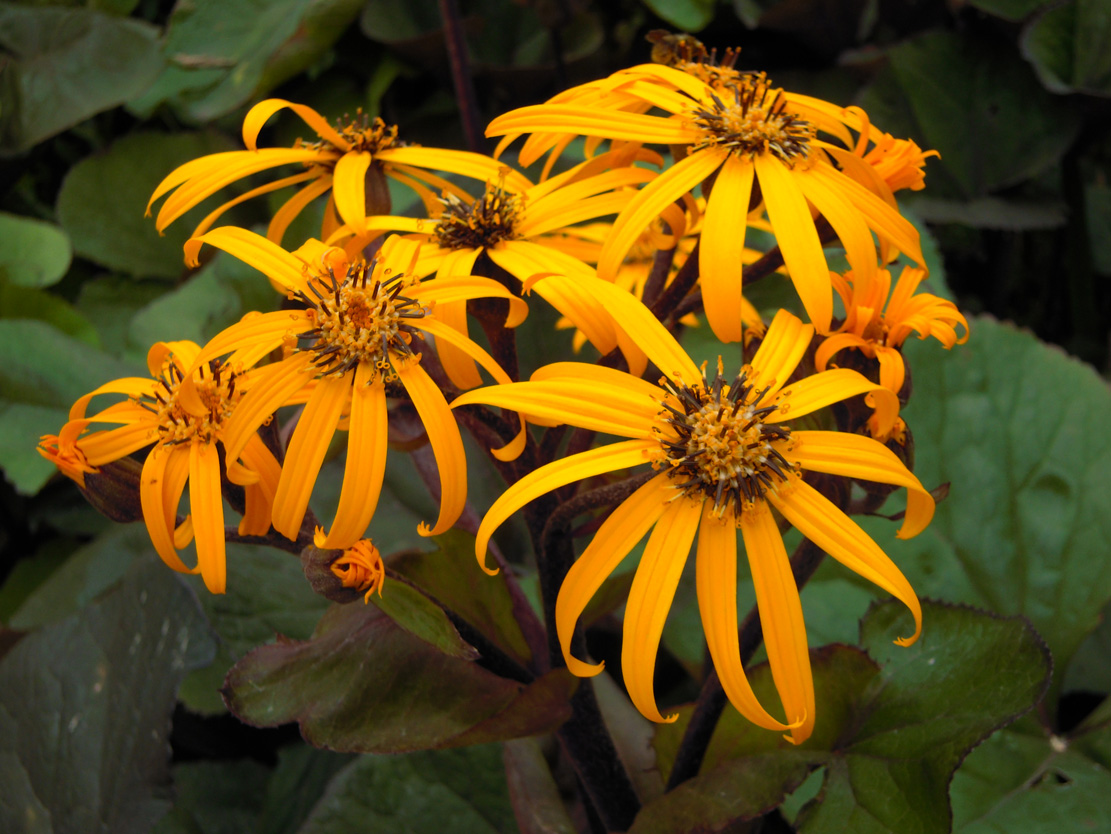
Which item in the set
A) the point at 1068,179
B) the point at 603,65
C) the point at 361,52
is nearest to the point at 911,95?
the point at 1068,179

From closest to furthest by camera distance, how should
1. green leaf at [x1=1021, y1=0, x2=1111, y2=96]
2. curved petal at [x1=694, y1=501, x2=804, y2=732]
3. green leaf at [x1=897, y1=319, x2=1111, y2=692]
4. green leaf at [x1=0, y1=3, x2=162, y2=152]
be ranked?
curved petal at [x1=694, y1=501, x2=804, y2=732]
green leaf at [x1=897, y1=319, x2=1111, y2=692]
green leaf at [x1=1021, y1=0, x2=1111, y2=96]
green leaf at [x1=0, y1=3, x2=162, y2=152]

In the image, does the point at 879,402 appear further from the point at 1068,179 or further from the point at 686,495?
the point at 1068,179

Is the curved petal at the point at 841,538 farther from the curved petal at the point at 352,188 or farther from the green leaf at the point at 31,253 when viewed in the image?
the green leaf at the point at 31,253

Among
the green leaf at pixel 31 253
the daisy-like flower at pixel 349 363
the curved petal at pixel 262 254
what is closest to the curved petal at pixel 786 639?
the daisy-like flower at pixel 349 363

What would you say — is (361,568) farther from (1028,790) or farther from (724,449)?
(1028,790)

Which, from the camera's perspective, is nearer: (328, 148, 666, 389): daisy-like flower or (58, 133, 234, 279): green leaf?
(328, 148, 666, 389): daisy-like flower

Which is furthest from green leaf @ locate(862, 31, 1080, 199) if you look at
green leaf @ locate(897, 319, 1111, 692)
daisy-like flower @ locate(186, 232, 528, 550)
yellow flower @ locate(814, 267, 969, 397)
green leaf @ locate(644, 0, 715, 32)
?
daisy-like flower @ locate(186, 232, 528, 550)

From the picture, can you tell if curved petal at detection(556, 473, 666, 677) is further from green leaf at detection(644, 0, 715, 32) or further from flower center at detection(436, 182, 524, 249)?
green leaf at detection(644, 0, 715, 32)
